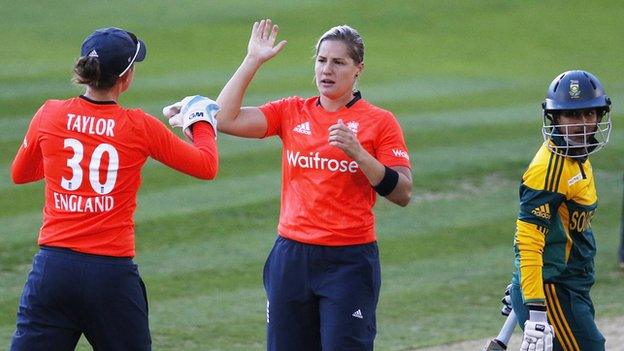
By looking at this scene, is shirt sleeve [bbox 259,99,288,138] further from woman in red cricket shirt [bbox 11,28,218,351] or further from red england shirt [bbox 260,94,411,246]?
woman in red cricket shirt [bbox 11,28,218,351]

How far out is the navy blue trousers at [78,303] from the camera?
17.9ft

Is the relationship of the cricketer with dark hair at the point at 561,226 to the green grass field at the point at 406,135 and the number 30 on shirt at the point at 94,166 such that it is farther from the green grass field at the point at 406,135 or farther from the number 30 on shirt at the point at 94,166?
the green grass field at the point at 406,135

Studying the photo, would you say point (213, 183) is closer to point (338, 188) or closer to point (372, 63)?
point (338, 188)

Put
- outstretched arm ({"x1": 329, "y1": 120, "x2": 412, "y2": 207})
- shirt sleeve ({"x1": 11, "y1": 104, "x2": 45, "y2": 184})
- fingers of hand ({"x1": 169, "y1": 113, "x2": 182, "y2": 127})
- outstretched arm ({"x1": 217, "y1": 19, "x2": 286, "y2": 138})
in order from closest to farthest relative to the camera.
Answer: shirt sleeve ({"x1": 11, "y1": 104, "x2": 45, "y2": 184}) < outstretched arm ({"x1": 329, "y1": 120, "x2": 412, "y2": 207}) < fingers of hand ({"x1": 169, "y1": 113, "x2": 182, "y2": 127}) < outstretched arm ({"x1": 217, "y1": 19, "x2": 286, "y2": 138})

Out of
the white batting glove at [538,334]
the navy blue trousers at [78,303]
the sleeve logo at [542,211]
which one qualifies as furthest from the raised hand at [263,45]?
the white batting glove at [538,334]

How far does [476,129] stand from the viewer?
17.4m

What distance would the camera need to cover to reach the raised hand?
631 centimetres

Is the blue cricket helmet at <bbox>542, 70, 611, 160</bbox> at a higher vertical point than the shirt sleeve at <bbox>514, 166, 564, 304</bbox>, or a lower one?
higher

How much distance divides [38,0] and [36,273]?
2258 centimetres

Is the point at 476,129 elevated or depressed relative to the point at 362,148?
elevated

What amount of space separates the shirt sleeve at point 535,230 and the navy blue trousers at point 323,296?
72 cm

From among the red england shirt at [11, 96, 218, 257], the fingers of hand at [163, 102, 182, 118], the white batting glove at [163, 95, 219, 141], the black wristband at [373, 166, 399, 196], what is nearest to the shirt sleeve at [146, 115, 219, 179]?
the red england shirt at [11, 96, 218, 257]

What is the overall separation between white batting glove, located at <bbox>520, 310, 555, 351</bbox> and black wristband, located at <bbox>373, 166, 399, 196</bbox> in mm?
879

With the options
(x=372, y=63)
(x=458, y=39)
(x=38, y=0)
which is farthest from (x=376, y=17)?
(x=38, y=0)
